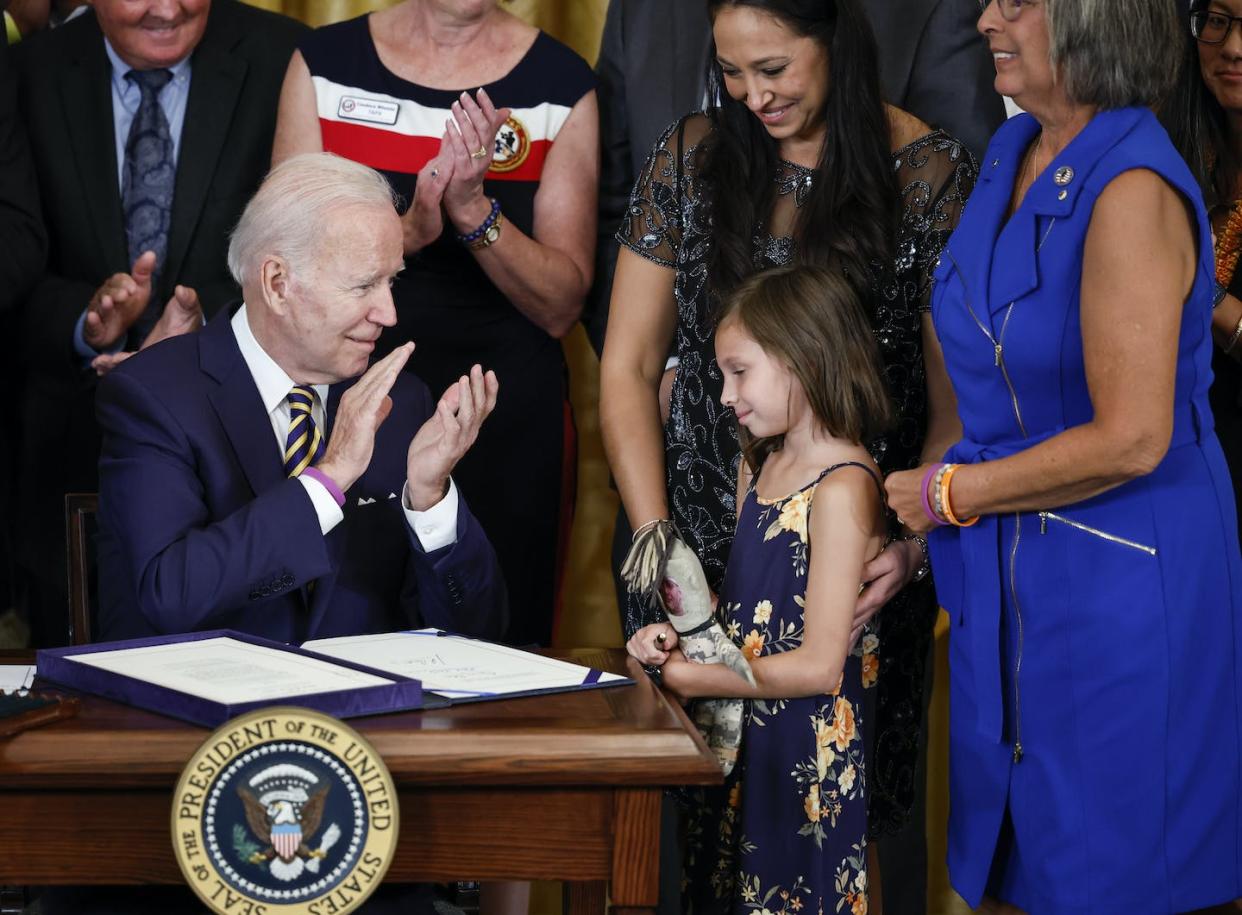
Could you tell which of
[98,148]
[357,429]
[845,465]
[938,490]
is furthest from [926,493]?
[98,148]

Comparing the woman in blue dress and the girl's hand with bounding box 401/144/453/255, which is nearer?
the woman in blue dress

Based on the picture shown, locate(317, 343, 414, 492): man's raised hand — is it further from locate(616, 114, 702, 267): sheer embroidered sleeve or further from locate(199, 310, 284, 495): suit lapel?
locate(616, 114, 702, 267): sheer embroidered sleeve

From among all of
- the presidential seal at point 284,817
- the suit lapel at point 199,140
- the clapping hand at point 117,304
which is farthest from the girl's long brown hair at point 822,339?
the suit lapel at point 199,140

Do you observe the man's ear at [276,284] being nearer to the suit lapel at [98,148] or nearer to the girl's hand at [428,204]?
the girl's hand at [428,204]

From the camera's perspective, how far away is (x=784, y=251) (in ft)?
8.01

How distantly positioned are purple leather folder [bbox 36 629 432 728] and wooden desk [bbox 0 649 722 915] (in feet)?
0.07

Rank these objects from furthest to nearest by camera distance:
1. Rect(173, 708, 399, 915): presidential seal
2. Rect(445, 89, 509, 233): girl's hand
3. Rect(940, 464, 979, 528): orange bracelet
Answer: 1. Rect(445, 89, 509, 233): girl's hand
2. Rect(940, 464, 979, 528): orange bracelet
3. Rect(173, 708, 399, 915): presidential seal

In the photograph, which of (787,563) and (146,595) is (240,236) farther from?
(787,563)

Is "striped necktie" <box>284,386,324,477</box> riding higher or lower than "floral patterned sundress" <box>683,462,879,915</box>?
higher

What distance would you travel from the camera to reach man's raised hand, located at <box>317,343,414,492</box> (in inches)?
84.6

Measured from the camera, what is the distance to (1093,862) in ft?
6.41

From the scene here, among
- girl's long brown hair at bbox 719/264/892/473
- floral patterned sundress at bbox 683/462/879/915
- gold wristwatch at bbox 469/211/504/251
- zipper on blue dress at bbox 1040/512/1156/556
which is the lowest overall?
floral patterned sundress at bbox 683/462/879/915

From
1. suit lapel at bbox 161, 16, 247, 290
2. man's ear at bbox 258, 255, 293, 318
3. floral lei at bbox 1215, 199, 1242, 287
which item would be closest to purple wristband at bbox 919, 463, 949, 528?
floral lei at bbox 1215, 199, 1242, 287

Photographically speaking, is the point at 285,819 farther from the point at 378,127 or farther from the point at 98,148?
the point at 98,148
